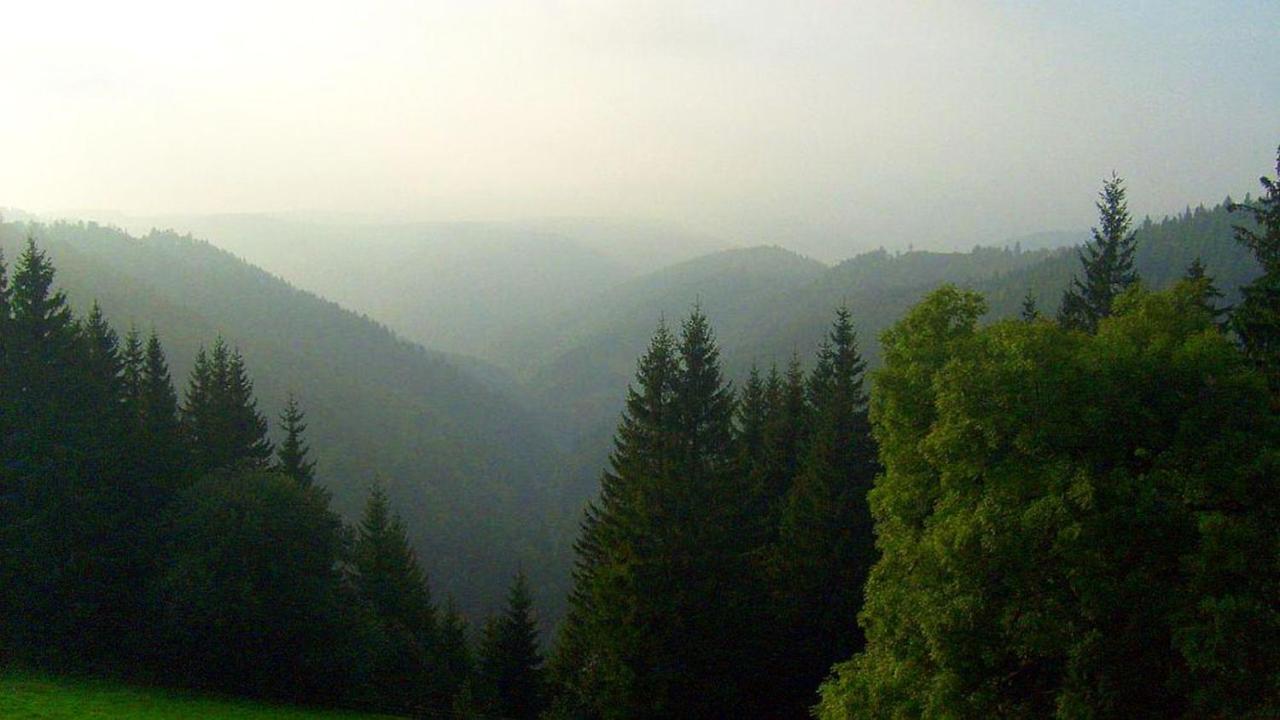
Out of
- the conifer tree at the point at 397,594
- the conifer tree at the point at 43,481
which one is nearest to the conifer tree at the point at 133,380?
the conifer tree at the point at 43,481

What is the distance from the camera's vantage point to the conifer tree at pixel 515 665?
4312 cm

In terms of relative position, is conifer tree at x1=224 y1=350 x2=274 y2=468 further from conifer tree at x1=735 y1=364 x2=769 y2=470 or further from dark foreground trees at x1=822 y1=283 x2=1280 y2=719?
dark foreground trees at x1=822 y1=283 x2=1280 y2=719

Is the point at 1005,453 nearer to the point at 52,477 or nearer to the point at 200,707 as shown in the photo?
the point at 200,707

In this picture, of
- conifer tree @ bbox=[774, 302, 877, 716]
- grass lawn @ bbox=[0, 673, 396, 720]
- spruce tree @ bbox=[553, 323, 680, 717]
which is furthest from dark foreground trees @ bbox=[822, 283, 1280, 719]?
grass lawn @ bbox=[0, 673, 396, 720]

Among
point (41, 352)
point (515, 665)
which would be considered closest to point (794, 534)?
point (515, 665)

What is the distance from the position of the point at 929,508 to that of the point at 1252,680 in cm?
698

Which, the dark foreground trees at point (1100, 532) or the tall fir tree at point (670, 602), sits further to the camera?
the tall fir tree at point (670, 602)

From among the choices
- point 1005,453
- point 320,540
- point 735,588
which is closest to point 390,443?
point 320,540

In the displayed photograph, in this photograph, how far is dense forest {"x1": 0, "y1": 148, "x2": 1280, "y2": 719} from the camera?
49.4 ft

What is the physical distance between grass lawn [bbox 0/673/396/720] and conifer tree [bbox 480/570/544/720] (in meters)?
14.5

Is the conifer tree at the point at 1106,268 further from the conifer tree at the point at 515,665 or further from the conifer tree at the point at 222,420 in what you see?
the conifer tree at the point at 222,420

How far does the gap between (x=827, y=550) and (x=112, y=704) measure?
887 inches

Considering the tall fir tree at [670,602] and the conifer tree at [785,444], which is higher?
the conifer tree at [785,444]

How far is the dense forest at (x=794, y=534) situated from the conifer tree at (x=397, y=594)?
0.18m
